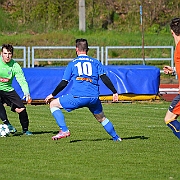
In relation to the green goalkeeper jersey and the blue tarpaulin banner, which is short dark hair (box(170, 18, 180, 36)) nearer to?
the green goalkeeper jersey

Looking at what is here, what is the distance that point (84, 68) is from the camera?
36.8 ft

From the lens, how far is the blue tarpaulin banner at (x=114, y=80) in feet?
70.0

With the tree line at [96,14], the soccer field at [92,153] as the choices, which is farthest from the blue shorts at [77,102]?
the tree line at [96,14]

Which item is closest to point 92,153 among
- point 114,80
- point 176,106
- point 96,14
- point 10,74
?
point 176,106

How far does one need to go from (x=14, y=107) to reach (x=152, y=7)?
2798cm

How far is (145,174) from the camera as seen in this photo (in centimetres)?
852

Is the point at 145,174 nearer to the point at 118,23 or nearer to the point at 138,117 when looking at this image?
the point at 138,117

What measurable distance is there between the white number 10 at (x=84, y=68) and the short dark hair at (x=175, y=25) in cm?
201

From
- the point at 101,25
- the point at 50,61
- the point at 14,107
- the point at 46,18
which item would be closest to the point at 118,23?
the point at 101,25

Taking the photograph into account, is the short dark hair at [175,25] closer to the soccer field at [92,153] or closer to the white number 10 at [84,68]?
Result: the soccer field at [92,153]

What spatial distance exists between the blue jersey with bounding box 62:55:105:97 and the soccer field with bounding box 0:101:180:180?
2.86ft

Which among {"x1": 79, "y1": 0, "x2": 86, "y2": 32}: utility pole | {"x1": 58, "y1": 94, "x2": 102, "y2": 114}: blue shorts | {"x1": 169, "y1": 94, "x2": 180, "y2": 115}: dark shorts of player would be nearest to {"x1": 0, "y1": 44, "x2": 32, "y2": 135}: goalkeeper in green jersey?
{"x1": 58, "y1": 94, "x2": 102, "y2": 114}: blue shorts

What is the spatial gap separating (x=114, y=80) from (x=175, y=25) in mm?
11851

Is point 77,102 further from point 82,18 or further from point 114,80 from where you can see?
point 82,18
